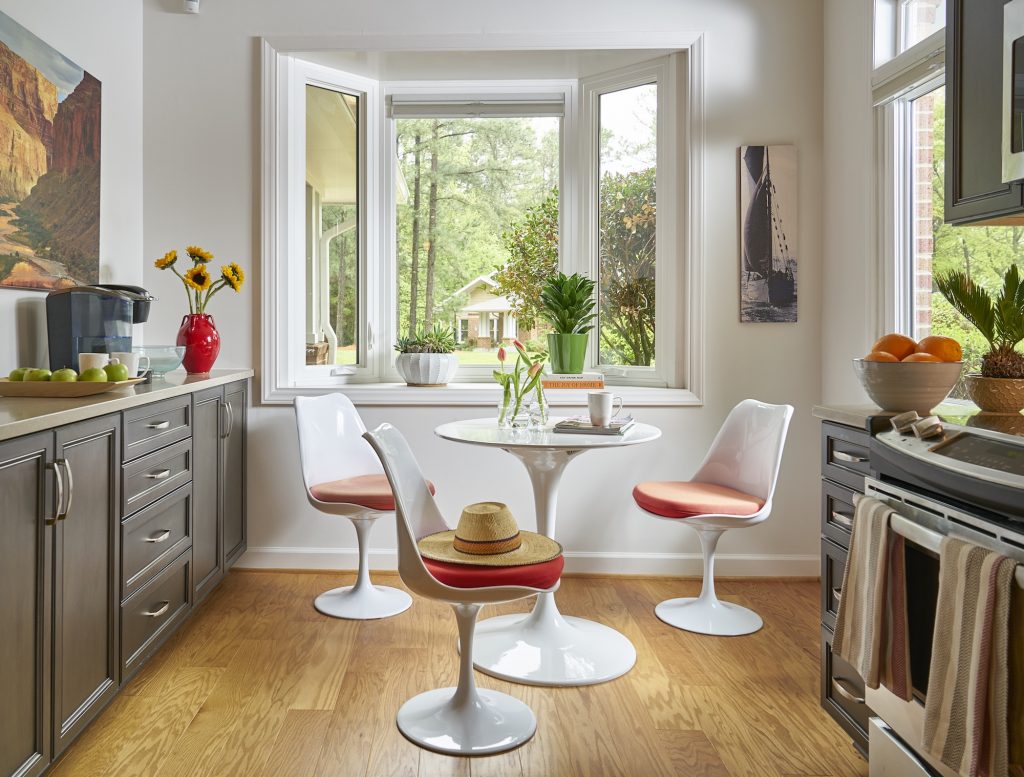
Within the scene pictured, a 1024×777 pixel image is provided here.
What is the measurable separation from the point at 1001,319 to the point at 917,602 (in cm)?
74

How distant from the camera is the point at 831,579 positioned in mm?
2066

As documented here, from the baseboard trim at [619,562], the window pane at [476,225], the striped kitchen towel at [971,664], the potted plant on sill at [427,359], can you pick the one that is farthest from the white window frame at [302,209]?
the striped kitchen towel at [971,664]

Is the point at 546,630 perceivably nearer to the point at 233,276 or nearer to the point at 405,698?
the point at 405,698

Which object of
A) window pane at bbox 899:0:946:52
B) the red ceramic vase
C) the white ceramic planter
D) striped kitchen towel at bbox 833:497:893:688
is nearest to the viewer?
striped kitchen towel at bbox 833:497:893:688

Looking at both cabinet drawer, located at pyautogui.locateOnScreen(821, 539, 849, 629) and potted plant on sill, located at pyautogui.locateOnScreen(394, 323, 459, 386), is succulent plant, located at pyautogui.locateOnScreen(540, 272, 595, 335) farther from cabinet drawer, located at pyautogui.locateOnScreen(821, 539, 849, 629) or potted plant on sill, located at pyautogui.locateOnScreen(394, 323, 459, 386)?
cabinet drawer, located at pyautogui.locateOnScreen(821, 539, 849, 629)

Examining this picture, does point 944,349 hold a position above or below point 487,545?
above

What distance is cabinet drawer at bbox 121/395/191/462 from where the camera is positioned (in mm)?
2160

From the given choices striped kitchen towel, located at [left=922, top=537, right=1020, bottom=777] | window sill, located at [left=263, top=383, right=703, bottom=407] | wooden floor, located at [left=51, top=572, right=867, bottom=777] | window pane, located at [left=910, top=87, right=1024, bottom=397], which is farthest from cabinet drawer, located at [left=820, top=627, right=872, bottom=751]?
window sill, located at [left=263, top=383, right=703, bottom=407]

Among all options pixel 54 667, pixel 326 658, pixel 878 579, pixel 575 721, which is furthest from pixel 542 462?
pixel 54 667

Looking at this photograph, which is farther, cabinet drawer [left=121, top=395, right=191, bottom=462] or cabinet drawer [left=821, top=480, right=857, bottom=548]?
cabinet drawer [left=121, top=395, right=191, bottom=462]

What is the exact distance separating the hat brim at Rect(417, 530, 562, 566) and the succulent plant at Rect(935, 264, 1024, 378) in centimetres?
115

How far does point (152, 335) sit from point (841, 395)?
3049mm

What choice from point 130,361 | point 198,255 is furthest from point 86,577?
point 198,255

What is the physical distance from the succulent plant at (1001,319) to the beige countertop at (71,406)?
2133mm
